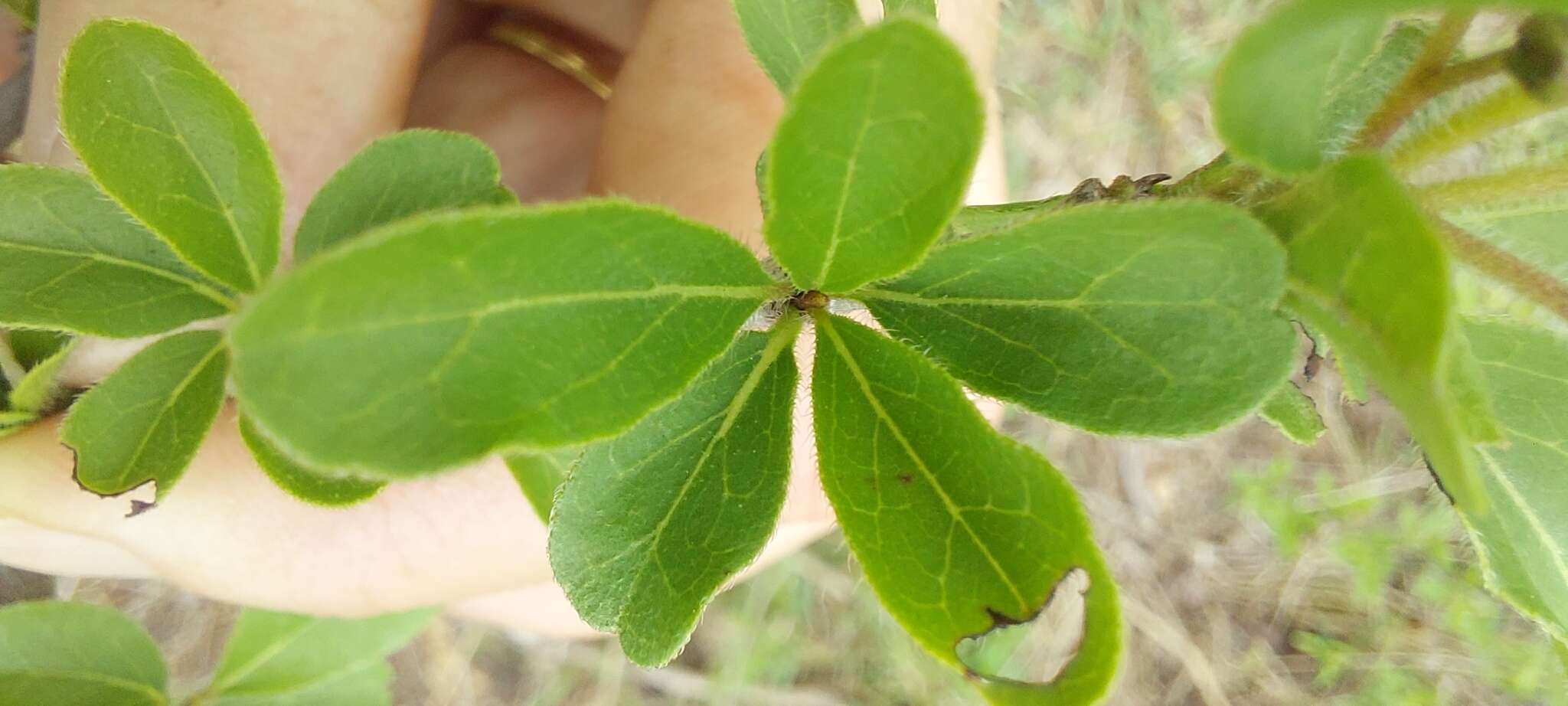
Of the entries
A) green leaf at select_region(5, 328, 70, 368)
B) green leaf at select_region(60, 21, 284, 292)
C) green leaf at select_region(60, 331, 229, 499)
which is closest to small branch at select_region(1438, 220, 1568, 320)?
green leaf at select_region(60, 21, 284, 292)

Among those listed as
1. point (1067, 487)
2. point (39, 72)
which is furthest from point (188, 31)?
point (1067, 487)

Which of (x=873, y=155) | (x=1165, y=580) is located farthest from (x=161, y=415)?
(x=1165, y=580)

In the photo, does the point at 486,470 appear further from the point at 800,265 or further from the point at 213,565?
the point at 800,265

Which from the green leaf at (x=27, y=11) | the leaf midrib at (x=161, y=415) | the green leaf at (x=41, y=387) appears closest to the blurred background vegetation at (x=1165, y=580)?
the green leaf at (x=41, y=387)

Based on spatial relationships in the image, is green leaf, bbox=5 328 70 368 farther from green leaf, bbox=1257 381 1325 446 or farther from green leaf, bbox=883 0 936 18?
green leaf, bbox=1257 381 1325 446

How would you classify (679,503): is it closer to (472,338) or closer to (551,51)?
(472,338)
